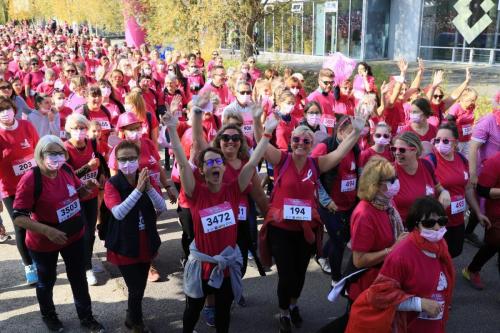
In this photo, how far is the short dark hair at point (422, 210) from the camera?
120 inches

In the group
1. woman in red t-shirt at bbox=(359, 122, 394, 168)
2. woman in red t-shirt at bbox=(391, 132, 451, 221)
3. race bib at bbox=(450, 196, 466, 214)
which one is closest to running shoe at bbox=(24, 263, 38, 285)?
woman in red t-shirt at bbox=(359, 122, 394, 168)

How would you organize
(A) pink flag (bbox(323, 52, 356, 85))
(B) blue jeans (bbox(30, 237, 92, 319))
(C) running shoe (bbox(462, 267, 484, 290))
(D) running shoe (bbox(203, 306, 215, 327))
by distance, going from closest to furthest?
(B) blue jeans (bbox(30, 237, 92, 319)), (D) running shoe (bbox(203, 306, 215, 327)), (C) running shoe (bbox(462, 267, 484, 290)), (A) pink flag (bbox(323, 52, 356, 85))

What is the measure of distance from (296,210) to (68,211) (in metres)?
1.97

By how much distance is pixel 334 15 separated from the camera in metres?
29.2

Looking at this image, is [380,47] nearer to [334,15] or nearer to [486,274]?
[334,15]

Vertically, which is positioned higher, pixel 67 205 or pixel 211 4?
pixel 211 4

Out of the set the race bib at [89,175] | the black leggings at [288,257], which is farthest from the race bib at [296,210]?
the race bib at [89,175]

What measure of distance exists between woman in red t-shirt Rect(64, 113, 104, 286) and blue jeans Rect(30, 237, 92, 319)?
0.69 metres

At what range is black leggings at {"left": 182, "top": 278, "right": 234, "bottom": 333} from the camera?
3.75 m

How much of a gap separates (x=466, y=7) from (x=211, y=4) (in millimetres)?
14218

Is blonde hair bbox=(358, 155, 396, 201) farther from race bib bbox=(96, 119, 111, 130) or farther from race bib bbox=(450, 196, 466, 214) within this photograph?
race bib bbox=(96, 119, 111, 130)

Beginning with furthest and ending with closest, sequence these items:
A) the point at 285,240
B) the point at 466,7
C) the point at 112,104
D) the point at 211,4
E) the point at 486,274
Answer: the point at 466,7, the point at 211,4, the point at 112,104, the point at 486,274, the point at 285,240

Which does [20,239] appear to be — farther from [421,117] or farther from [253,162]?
[421,117]

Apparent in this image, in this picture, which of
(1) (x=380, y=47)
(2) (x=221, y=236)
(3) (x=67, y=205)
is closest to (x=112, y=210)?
(3) (x=67, y=205)
